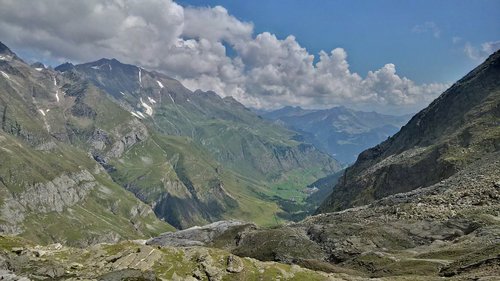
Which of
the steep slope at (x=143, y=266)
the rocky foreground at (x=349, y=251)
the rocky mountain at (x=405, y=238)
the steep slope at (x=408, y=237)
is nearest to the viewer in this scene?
the steep slope at (x=143, y=266)

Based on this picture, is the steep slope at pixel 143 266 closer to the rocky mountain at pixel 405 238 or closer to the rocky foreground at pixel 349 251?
the rocky foreground at pixel 349 251

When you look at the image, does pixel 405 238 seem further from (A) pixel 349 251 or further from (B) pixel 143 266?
(B) pixel 143 266

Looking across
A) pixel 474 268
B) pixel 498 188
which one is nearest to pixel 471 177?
pixel 498 188

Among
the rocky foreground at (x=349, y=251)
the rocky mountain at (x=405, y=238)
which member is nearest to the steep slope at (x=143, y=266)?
the rocky foreground at (x=349, y=251)

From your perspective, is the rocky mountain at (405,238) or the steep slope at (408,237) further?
the steep slope at (408,237)

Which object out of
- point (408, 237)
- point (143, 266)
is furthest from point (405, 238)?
point (143, 266)

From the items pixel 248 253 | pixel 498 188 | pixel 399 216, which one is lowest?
pixel 248 253

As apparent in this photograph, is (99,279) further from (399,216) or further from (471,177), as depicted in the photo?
(471,177)

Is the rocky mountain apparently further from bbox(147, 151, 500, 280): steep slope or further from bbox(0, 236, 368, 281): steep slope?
bbox(0, 236, 368, 281): steep slope

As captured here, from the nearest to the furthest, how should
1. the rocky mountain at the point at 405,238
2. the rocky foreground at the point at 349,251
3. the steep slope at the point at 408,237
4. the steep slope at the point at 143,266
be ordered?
the steep slope at the point at 143,266 < the rocky foreground at the point at 349,251 < the rocky mountain at the point at 405,238 < the steep slope at the point at 408,237

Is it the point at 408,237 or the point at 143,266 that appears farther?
the point at 408,237

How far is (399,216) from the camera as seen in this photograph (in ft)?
376

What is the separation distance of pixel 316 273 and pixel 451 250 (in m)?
26.4

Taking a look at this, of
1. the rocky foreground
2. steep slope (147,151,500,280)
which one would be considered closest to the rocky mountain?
steep slope (147,151,500,280)
